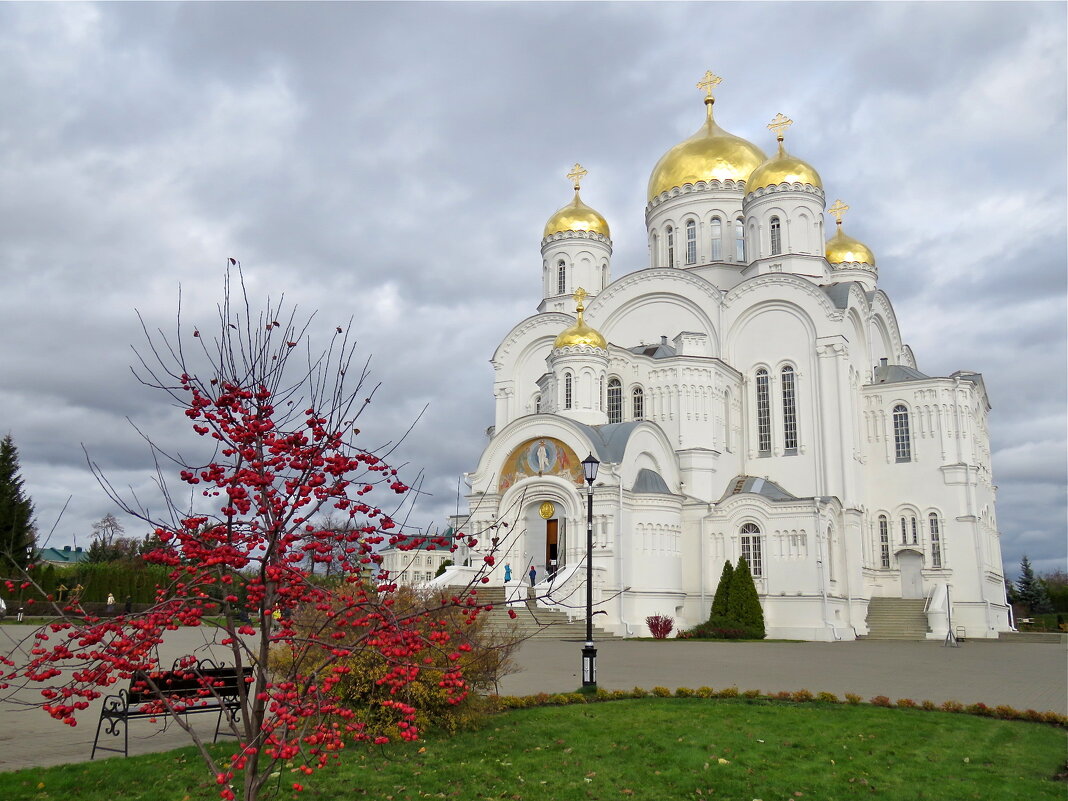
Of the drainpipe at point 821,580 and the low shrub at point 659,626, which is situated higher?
the drainpipe at point 821,580

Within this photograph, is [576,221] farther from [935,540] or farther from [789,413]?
[935,540]

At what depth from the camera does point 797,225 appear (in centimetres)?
3478

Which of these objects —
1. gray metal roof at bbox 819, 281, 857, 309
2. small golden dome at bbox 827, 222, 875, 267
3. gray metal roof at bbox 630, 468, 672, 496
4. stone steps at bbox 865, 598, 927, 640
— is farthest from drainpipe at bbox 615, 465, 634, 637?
small golden dome at bbox 827, 222, 875, 267

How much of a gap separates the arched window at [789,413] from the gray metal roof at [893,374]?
4517mm

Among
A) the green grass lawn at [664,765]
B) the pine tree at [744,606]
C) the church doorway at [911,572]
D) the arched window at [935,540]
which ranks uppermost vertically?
the arched window at [935,540]

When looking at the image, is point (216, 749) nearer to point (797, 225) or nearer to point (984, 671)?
point (984, 671)

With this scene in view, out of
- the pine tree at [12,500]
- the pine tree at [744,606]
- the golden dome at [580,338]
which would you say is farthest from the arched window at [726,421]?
the pine tree at [12,500]

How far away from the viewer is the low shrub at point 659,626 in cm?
2702

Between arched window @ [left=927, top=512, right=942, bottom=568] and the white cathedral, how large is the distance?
0.15 ft

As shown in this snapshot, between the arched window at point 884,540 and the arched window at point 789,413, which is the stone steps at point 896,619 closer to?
the arched window at point 884,540

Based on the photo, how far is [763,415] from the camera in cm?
3306

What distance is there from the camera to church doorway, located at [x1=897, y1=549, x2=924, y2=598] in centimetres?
3212

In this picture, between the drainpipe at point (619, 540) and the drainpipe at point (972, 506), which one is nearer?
the drainpipe at point (619, 540)

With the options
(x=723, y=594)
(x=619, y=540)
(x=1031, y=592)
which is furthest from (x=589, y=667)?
(x=1031, y=592)
